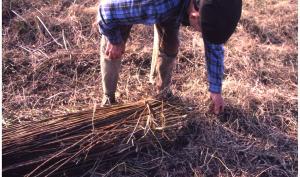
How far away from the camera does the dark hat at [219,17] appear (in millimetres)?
1797

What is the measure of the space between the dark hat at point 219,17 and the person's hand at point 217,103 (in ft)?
1.63

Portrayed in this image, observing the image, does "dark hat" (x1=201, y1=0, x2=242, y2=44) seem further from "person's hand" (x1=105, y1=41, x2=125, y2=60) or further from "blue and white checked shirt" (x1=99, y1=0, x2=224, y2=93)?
"person's hand" (x1=105, y1=41, x2=125, y2=60)

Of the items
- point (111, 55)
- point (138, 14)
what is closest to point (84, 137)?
point (111, 55)

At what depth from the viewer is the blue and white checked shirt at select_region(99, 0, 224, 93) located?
2006 mm

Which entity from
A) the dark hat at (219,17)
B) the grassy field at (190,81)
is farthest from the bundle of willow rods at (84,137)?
the dark hat at (219,17)

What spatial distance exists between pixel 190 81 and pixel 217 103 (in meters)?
0.53

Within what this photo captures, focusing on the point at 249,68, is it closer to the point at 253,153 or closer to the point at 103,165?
the point at 253,153

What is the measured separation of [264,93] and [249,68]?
27cm

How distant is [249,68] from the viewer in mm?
3033

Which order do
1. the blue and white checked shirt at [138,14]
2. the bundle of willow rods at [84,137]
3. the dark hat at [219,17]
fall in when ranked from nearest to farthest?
the dark hat at [219,17], the blue and white checked shirt at [138,14], the bundle of willow rods at [84,137]

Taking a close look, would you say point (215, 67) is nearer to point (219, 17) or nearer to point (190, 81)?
point (219, 17)

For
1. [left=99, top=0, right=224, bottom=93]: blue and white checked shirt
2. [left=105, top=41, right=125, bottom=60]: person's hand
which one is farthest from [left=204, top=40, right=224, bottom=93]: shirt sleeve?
[left=105, top=41, right=125, bottom=60]: person's hand

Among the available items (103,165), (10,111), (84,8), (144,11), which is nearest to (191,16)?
(144,11)

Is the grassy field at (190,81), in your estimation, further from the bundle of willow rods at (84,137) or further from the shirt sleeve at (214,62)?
the shirt sleeve at (214,62)
